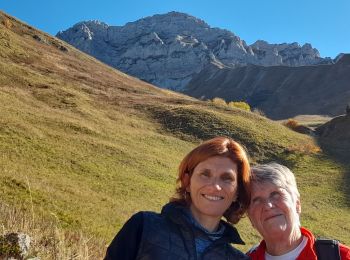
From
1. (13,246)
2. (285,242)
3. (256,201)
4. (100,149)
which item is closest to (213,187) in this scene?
(256,201)

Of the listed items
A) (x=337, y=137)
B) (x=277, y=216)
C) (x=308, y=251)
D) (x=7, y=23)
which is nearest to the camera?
(x=308, y=251)

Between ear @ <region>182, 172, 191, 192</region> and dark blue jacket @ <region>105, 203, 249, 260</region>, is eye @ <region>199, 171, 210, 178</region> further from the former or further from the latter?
dark blue jacket @ <region>105, 203, 249, 260</region>

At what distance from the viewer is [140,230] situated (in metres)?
4.46

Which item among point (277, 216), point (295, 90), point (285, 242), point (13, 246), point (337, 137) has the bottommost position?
point (13, 246)

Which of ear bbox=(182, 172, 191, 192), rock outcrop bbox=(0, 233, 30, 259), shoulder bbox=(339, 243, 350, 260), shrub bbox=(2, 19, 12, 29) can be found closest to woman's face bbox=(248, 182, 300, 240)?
shoulder bbox=(339, 243, 350, 260)

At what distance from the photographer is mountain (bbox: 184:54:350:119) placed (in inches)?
5812

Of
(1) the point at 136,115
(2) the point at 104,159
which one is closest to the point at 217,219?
(2) the point at 104,159

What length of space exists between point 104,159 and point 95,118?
12698 millimetres

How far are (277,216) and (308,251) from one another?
0.44m

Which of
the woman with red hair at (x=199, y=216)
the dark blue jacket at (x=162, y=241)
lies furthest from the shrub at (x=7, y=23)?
the dark blue jacket at (x=162, y=241)

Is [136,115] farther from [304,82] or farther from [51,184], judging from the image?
[304,82]

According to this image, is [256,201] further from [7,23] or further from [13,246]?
[7,23]

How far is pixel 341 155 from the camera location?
48156 mm

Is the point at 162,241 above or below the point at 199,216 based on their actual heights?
below
